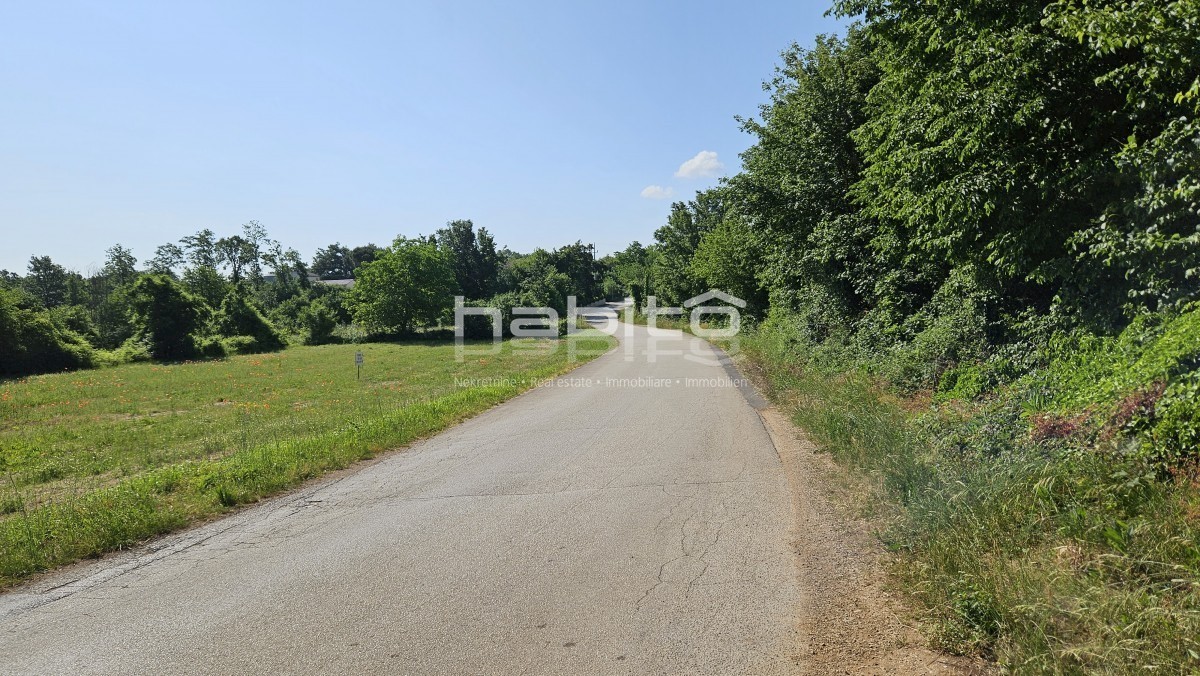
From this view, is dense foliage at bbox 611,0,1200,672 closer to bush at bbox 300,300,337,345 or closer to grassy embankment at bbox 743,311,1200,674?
grassy embankment at bbox 743,311,1200,674

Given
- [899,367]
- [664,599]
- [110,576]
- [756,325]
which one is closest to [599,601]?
[664,599]

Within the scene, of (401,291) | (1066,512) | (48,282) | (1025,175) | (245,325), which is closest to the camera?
(1066,512)

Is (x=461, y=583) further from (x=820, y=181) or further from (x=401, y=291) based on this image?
(x=401, y=291)

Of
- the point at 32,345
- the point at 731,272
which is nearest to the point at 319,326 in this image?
the point at 32,345

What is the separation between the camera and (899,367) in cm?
1012

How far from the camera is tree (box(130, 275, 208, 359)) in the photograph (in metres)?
40.0

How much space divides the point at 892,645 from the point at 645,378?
13904 millimetres

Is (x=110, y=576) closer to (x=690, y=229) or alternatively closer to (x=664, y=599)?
(x=664, y=599)

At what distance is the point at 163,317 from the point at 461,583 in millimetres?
48027

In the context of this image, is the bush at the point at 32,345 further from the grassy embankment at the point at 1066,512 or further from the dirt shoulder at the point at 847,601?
the grassy embankment at the point at 1066,512

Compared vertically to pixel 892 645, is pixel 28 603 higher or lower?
lower

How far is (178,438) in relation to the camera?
484 inches

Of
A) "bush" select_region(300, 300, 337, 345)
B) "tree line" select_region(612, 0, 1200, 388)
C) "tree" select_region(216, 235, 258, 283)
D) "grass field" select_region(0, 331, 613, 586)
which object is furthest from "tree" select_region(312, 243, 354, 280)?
"tree line" select_region(612, 0, 1200, 388)

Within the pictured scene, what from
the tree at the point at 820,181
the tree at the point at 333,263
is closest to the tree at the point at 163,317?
the tree at the point at 820,181
